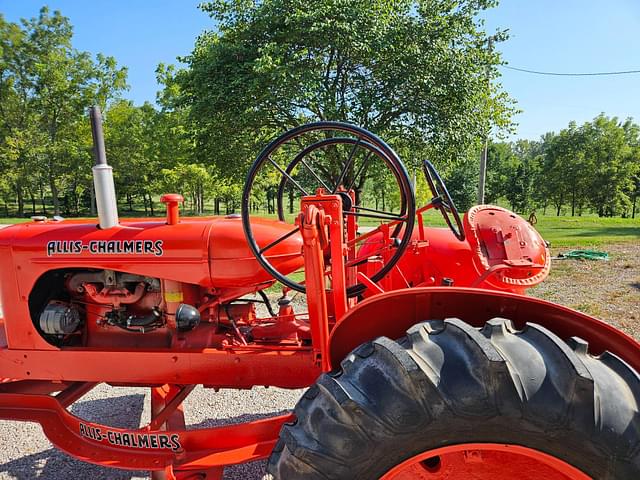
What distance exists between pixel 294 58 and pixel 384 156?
9.59m

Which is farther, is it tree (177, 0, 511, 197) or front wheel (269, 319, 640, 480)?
tree (177, 0, 511, 197)

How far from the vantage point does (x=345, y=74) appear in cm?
1209

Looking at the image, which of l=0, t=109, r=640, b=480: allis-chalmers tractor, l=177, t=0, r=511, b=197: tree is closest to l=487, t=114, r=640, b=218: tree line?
l=177, t=0, r=511, b=197: tree

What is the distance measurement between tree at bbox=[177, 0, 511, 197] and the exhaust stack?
839 cm

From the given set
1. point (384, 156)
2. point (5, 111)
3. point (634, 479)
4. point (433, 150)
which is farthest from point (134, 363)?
point (5, 111)

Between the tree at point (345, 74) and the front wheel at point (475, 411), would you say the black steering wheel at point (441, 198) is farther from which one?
the tree at point (345, 74)

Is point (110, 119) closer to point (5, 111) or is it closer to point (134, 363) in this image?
point (5, 111)

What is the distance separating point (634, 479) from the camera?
4.57 feet

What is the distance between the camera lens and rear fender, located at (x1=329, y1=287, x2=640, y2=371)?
1.65 metres

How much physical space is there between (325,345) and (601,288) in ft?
24.7

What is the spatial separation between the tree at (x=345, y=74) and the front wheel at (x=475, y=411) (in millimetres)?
9520

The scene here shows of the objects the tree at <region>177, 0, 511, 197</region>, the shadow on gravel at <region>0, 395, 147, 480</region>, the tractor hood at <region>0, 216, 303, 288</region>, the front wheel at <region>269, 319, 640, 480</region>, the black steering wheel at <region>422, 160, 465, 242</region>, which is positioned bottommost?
the shadow on gravel at <region>0, 395, 147, 480</region>

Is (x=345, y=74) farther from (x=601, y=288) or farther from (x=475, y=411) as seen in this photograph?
(x=475, y=411)

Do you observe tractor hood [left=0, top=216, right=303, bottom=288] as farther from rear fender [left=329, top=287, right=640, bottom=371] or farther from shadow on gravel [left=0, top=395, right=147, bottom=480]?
shadow on gravel [left=0, top=395, right=147, bottom=480]
